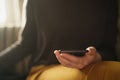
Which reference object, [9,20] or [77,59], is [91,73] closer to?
[77,59]

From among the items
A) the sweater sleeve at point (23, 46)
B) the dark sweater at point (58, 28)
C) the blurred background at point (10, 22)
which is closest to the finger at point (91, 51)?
the dark sweater at point (58, 28)

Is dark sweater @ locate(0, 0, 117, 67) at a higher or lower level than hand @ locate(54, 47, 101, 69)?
higher

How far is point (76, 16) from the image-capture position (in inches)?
46.4

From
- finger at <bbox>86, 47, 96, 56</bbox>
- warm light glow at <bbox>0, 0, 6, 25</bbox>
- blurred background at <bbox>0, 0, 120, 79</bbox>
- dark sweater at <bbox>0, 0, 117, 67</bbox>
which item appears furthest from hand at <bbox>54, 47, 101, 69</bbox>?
warm light glow at <bbox>0, 0, 6, 25</bbox>

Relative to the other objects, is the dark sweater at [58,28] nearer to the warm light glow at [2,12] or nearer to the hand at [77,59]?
the hand at [77,59]

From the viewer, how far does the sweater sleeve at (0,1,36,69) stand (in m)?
1.12

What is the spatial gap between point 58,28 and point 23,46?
0.19 metres

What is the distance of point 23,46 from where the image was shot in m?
1.18

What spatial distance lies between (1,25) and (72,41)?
0.46 meters

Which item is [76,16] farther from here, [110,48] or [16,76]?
[16,76]

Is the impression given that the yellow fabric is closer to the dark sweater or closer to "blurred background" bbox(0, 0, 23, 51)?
the dark sweater

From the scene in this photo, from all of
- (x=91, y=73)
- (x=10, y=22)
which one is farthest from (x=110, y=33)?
(x=10, y=22)

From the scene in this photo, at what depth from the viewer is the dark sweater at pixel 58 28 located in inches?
45.8

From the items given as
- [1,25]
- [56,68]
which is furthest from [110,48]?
[1,25]
